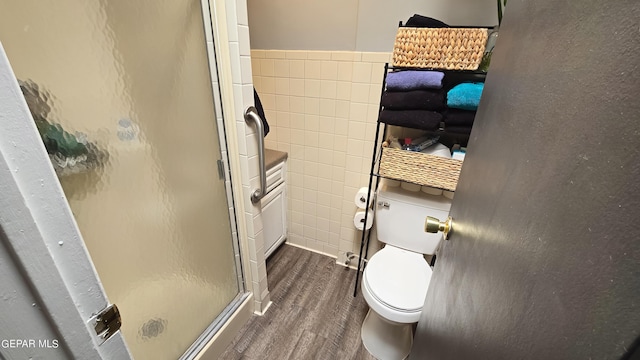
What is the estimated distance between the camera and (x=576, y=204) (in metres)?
0.26

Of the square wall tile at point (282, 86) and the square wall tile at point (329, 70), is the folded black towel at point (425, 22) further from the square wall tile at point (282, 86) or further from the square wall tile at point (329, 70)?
the square wall tile at point (282, 86)

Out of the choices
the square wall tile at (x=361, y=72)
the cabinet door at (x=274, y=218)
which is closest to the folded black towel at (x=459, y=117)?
the square wall tile at (x=361, y=72)

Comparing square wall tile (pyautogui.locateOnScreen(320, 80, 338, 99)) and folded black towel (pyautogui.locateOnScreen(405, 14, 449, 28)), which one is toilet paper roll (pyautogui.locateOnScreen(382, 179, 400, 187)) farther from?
folded black towel (pyautogui.locateOnScreen(405, 14, 449, 28))

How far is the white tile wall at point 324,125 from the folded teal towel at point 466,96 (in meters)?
0.44

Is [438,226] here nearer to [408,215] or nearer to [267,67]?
[408,215]

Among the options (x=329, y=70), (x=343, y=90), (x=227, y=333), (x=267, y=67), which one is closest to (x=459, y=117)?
(x=343, y=90)

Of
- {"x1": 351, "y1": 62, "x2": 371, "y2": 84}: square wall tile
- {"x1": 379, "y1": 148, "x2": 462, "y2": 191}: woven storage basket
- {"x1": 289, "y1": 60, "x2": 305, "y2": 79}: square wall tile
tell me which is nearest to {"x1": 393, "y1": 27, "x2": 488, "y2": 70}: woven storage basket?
{"x1": 351, "y1": 62, "x2": 371, "y2": 84}: square wall tile

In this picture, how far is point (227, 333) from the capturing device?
4.30 ft

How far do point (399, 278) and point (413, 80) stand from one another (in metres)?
0.92

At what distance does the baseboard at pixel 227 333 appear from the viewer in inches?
47.3

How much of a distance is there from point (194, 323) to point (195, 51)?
1.18 metres

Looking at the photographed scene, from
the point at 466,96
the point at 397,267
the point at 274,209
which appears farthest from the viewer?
the point at 274,209

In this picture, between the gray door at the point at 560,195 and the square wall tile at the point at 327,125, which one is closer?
the gray door at the point at 560,195

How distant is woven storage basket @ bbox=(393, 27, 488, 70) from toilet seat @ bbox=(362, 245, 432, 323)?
95 cm
